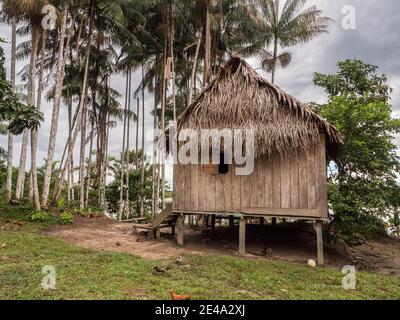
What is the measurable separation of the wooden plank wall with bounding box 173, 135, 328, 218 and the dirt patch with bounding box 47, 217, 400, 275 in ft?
4.85

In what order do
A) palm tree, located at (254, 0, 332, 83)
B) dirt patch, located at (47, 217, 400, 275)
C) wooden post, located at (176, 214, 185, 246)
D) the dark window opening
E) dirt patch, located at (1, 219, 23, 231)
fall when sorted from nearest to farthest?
dirt patch, located at (47, 217, 400, 275), the dark window opening, wooden post, located at (176, 214, 185, 246), dirt patch, located at (1, 219, 23, 231), palm tree, located at (254, 0, 332, 83)

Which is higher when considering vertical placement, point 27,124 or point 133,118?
point 133,118

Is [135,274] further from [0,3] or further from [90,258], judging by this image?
[0,3]

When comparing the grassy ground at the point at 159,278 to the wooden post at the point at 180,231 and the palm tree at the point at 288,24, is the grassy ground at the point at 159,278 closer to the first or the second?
the wooden post at the point at 180,231

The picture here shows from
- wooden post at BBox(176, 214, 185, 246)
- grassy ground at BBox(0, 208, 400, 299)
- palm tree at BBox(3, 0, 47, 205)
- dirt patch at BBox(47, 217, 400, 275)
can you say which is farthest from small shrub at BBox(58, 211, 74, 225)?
wooden post at BBox(176, 214, 185, 246)

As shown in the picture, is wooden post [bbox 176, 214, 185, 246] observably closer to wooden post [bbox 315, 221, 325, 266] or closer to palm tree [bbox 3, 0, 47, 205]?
wooden post [bbox 315, 221, 325, 266]

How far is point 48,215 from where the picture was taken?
14422 mm

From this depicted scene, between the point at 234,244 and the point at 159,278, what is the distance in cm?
563

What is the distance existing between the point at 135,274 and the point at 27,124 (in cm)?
783

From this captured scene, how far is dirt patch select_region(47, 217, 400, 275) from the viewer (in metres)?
11.0

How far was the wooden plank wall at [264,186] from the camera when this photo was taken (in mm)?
10492

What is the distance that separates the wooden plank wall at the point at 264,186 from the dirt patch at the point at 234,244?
4.85 ft

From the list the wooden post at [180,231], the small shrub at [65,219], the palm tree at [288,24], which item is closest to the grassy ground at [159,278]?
the wooden post at [180,231]
